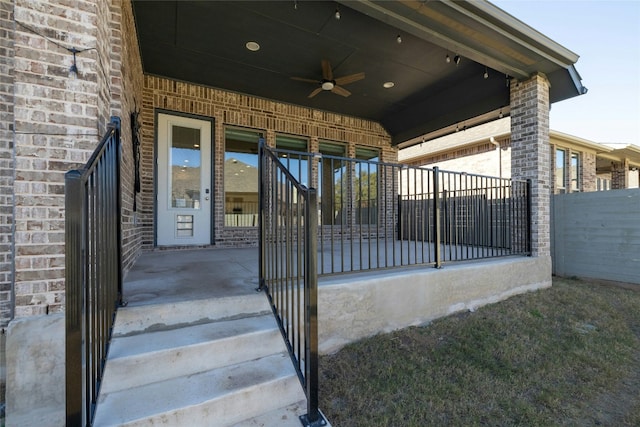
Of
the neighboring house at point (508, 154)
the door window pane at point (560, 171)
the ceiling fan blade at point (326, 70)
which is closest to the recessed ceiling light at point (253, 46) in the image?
the ceiling fan blade at point (326, 70)

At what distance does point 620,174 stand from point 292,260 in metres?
13.6

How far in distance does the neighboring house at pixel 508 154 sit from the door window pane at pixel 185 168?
16.7ft

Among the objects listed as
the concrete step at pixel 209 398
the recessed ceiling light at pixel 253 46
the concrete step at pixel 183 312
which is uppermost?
the recessed ceiling light at pixel 253 46

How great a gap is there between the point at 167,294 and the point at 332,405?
132 cm

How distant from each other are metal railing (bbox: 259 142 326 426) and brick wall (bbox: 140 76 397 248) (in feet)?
10.1

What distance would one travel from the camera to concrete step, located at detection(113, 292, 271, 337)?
5.64ft

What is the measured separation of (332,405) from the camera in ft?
5.72

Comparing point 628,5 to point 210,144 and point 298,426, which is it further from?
point 298,426

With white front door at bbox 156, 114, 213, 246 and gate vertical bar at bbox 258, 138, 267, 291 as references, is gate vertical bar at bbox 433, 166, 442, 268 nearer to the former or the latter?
gate vertical bar at bbox 258, 138, 267, 291

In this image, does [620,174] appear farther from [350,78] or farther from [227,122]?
[227,122]

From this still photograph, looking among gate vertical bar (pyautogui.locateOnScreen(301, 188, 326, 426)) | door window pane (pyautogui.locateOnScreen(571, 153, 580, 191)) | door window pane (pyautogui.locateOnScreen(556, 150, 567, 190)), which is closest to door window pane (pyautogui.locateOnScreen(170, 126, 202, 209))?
gate vertical bar (pyautogui.locateOnScreen(301, 188, 326, 426))

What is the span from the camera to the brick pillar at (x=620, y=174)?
9930mm

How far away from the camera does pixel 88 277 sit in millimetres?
1191

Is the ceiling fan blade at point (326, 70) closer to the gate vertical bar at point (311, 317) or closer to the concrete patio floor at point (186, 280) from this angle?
the concrete patio floor at point (186, 280)
